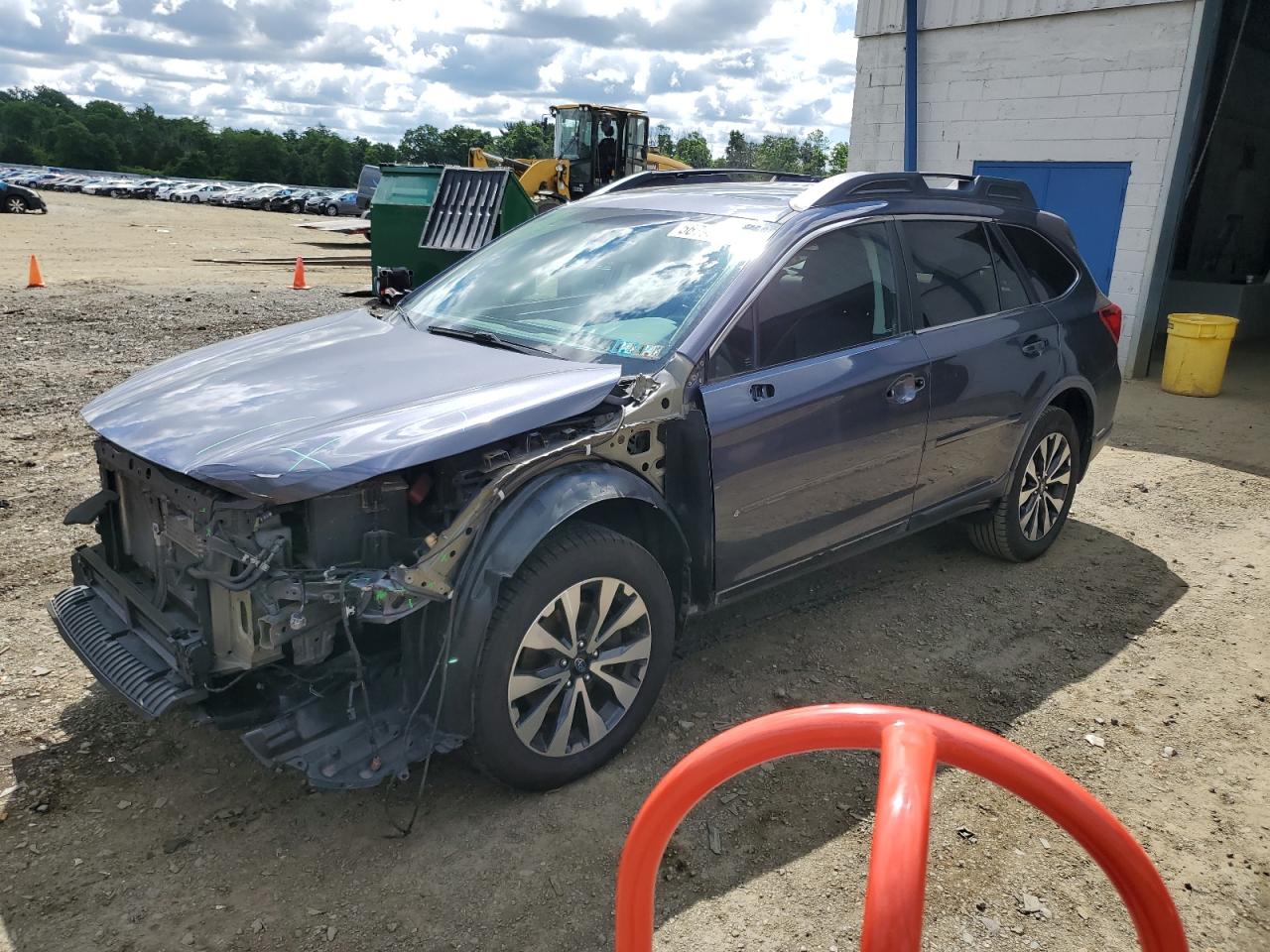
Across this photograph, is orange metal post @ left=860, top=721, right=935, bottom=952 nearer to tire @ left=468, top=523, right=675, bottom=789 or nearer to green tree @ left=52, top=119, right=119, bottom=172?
tire @ left=468, top=523, right=675, bottom=789

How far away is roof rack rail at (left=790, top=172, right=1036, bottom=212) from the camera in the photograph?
12.7 ft

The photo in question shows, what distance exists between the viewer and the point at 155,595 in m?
3.06

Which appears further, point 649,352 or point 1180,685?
point 1180,685

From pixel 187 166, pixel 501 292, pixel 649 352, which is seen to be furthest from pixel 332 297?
pixel 187 166

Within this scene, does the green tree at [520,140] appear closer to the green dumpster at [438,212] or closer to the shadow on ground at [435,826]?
the green dumpster at [438,212]

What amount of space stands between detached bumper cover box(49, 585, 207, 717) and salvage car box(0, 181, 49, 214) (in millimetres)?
35151

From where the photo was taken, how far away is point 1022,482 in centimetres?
483

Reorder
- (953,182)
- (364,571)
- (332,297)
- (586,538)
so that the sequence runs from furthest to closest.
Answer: (332,297) → (953,182) → (586,538) → (364,571)

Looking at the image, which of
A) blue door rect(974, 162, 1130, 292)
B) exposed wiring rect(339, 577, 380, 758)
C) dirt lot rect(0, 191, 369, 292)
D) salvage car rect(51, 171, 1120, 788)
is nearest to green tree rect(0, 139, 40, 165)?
dirt lot rect(0, 191, 369, 292)

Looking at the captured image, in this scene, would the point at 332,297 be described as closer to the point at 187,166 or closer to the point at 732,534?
the point at 732,534

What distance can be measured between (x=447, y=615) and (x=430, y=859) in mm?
721

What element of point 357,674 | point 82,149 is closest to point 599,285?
point 357,674

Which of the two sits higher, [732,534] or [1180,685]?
[732,534]

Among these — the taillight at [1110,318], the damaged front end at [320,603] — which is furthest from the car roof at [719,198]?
the taillight at [1110,318]
